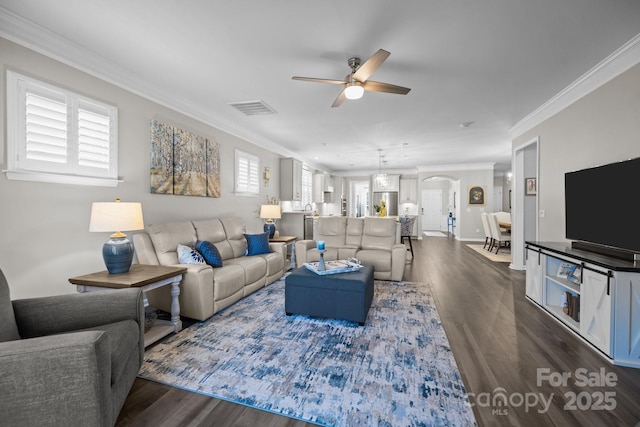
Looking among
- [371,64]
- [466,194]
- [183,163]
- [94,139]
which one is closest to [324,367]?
[371,64]

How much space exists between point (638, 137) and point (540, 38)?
1300 mm

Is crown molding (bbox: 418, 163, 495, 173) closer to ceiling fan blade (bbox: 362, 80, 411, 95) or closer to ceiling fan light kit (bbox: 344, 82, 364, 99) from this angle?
ceiling fan blade (bbox: 362, 80, 411, 95)

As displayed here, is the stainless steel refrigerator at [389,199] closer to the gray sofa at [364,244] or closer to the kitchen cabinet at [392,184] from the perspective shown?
the kitchen cabinet at [392,184]

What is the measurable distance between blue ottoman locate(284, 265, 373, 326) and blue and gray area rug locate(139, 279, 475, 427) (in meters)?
0.13

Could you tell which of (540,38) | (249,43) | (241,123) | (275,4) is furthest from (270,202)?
(540,38)

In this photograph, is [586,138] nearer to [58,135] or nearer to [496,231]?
[496,231]

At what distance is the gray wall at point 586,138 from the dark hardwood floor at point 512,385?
122 cm

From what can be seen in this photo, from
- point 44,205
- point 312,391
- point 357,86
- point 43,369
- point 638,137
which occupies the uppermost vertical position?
point 357,86

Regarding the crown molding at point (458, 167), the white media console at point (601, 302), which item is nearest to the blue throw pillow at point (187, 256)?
the white media console at point (601, 302)

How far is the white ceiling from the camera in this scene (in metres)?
2.06

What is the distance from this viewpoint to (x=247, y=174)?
5.50 metres

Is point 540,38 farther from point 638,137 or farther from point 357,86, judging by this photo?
point 357,86

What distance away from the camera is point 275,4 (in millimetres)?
2006

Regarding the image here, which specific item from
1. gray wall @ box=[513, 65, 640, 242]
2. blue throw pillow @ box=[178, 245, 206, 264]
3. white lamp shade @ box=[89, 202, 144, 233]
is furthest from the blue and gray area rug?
gray wall @ box=[513, 65, 640, 242]
